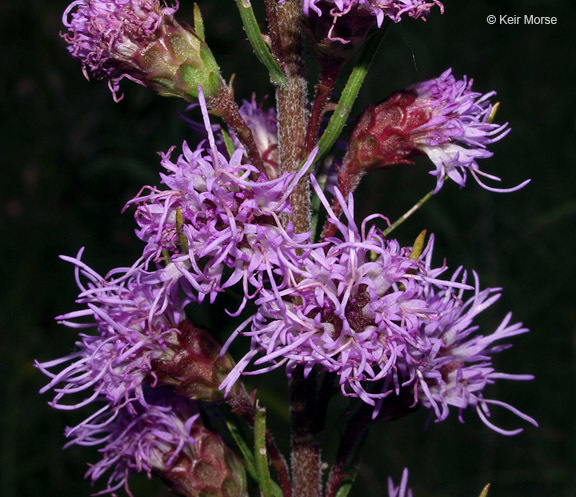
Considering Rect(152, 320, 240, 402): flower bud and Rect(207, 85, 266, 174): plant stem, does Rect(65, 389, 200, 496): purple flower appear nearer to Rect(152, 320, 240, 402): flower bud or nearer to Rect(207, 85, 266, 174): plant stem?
Rect(152, 320, 240, 402): flower bud

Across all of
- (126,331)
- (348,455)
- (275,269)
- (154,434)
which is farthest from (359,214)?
(275,269)

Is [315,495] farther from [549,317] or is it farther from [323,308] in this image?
[549,317]

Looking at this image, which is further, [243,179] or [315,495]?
[315,495]

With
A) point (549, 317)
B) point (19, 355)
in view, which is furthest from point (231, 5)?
point (549, 317)

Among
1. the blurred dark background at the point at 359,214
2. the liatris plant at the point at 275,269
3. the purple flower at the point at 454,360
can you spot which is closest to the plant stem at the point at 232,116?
the liatris plant at the point at 275,269

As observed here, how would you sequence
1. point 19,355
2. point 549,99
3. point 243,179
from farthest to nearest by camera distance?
point 549,99, point 19,355, point 243,179

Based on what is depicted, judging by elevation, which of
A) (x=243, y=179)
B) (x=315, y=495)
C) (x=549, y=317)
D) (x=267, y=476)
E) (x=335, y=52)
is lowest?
(x=549, y=317)

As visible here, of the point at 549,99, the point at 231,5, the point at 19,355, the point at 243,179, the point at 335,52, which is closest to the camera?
the point at 243,179
